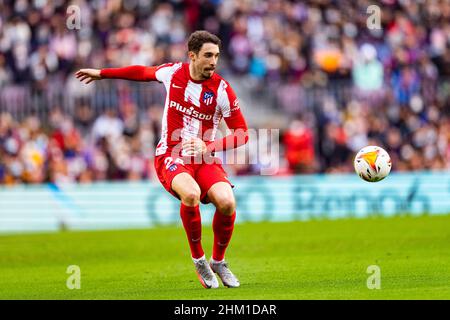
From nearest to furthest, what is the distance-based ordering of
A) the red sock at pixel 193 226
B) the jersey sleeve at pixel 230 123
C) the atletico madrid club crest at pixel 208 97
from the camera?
the red sock at pixel 193 226
the jersey sleeve at pixel 230 123
the atletico madrid club crest at pixel 208 97

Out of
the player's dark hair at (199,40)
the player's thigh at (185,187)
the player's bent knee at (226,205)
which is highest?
the player's dark hair at (199,40)

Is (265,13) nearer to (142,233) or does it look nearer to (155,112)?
(155,112)

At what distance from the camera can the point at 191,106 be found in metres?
11.7

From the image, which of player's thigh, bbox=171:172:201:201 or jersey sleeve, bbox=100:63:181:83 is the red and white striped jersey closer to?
jersey sleeve, bbox=100:63:181:83

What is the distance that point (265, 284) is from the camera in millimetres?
11578

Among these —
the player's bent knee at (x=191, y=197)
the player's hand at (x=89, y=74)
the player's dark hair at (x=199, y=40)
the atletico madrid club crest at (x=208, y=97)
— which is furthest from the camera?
the player's hand at (x=89, y=74)

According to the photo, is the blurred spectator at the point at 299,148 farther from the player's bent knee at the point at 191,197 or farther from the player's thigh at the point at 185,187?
the player's bent knee at the point at 191,197

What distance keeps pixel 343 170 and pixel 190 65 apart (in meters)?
14.0

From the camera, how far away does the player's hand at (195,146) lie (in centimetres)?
1130

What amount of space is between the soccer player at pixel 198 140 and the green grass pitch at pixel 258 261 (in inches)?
20.6

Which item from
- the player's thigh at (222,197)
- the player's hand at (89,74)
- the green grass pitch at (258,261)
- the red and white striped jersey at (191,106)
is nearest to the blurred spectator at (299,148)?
the green grass pitch at (258,261)

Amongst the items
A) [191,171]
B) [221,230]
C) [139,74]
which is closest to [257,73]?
[139,74]

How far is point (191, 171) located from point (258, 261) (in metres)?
3.42
